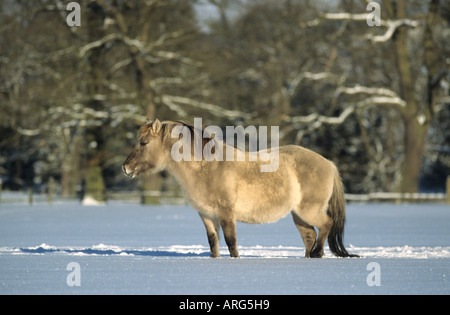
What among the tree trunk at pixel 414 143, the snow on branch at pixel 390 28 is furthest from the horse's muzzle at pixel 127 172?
the tree trunk at pixel 414 143

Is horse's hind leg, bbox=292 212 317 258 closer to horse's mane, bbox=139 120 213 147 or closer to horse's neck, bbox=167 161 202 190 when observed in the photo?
horse's neck, bbox=167 161 202 190

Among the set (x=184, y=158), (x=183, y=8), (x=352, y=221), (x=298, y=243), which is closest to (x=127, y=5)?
(x=183, y=8)

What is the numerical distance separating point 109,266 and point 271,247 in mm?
4517

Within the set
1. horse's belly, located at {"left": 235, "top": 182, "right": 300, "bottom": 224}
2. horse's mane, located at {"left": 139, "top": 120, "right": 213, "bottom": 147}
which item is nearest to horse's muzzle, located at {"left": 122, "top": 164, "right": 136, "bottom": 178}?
horse's mane, located at {"left": 139, "top": 120, "right": 213, "bottom": 147}

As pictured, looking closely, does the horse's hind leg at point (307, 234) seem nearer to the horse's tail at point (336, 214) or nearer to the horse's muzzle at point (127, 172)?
the horse's tail at point (336, 214)

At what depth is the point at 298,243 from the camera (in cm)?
1396

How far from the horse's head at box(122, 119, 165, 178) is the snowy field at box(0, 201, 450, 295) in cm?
130

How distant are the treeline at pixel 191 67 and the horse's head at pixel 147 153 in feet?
63.6

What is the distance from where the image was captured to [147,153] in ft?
33.9

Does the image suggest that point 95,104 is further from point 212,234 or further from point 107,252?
point 212,234

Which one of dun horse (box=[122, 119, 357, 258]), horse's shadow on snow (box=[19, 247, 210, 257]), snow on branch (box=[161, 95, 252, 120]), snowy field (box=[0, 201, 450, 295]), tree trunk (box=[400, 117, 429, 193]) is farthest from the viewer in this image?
snow on branch (box=[161, 95, 252, 120])

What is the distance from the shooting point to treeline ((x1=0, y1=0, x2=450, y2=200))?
30188 millimetres

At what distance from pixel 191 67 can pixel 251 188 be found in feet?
78.3

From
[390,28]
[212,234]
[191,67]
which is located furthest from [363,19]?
[212,234]
